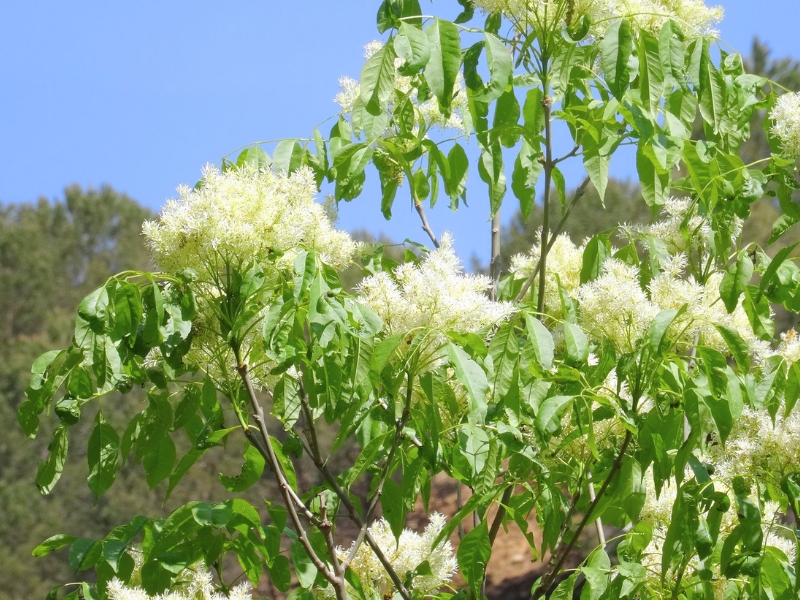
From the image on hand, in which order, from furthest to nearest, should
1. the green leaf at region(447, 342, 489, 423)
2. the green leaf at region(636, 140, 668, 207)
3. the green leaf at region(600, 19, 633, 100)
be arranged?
the green leaf at region(636, 140, 668, 207) → the green leaf at region(600, 19, 633, 100) → the green leaf at region(447, 342, 489, 423)

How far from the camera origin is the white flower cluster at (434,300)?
5.81ft

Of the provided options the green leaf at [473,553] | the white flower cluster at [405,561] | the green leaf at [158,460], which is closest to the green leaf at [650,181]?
the green leaf at [473,553]

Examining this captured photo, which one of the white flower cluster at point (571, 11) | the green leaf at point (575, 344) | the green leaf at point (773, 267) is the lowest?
the green leaf at point (575, 344)

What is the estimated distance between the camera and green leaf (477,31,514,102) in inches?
70.1

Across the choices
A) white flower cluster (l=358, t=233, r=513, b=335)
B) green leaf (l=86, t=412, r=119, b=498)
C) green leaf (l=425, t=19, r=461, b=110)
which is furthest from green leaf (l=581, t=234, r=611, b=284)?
green leaf (l=86, t=412, r=119, b=498)

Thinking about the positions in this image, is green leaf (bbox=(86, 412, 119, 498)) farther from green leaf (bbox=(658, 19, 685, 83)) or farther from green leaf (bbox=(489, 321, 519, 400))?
green leaf (bbox=(658, 19, 685, 83))

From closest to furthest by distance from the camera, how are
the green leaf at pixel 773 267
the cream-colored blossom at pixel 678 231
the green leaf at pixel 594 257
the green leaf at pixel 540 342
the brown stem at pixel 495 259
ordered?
the green leaf at pixel 540 342, the green leaf at pixel 773 267, the green leaf at pixel 594 257, the cream-colored blossom at pixel 678 231, the brown stem at pixel 495 259

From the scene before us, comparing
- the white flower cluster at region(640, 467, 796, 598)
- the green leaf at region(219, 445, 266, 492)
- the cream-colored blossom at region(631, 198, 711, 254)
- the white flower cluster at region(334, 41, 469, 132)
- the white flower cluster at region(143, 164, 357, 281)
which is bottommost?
the white flower cluster at region(640, 467, 796, 598)

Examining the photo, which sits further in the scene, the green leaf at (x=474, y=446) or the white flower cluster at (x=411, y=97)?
the white flower cluster at (x=411, y=97)

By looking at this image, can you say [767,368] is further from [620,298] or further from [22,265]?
[22,265]

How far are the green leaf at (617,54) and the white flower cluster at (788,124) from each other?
0.51 meters

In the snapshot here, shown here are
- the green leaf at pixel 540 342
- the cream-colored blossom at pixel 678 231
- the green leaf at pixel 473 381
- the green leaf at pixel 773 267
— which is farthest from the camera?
the cream-colored blossom at pixel 678 231

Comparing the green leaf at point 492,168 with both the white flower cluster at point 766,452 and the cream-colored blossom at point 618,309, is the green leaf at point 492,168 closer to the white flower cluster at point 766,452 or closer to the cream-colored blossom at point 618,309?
the cream-colored blossom at point 618,309

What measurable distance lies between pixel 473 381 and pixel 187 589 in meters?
1.05
